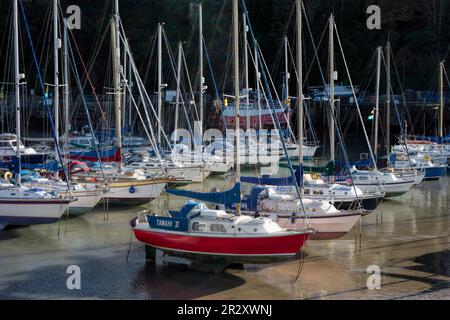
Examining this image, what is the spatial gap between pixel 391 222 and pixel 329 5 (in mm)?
46347

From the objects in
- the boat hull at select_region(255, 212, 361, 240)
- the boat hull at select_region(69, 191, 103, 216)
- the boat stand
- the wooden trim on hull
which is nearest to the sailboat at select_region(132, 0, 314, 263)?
the boat stand

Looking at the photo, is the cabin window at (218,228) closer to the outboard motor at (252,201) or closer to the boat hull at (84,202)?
the outboard motor at (252,201)

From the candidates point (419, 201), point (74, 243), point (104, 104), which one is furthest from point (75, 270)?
point (104, 104)

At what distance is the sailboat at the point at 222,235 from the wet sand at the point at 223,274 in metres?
0.72

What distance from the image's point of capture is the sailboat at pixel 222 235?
2009 cm

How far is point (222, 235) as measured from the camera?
66.6 feet

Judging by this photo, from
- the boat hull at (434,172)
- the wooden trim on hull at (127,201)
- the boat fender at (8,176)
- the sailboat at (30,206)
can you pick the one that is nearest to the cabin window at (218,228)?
the sailboat at (30,206)

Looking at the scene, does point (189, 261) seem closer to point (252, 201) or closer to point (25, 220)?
point (252, 201)

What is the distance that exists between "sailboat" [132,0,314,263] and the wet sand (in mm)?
725

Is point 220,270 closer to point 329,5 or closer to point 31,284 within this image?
point 31,284

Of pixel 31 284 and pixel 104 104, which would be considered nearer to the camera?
pixel 31 284

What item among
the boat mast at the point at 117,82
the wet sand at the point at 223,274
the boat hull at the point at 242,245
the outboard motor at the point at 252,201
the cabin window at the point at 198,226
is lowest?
the wet sand at the point at 223,274

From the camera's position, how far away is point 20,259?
22.3 meters

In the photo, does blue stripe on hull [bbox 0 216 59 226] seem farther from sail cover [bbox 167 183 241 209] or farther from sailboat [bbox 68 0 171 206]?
sail cover [bbox 167 183 241 209]
